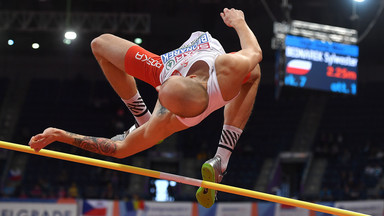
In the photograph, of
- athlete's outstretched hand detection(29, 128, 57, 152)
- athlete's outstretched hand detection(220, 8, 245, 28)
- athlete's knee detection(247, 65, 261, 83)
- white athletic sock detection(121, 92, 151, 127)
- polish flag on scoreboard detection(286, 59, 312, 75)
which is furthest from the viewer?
polish flag on scoreboard detection(286, 59, 312, 75)

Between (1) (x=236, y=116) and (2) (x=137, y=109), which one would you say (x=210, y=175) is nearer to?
(1) (x=236, y=116)

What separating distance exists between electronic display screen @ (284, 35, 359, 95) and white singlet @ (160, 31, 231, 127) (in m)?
7.09

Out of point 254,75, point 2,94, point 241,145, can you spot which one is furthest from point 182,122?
point 2,94

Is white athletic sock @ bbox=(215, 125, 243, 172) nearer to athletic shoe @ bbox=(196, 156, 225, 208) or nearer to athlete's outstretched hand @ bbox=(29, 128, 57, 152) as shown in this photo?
athletic shoe @ bbox=(196, 156, 225, 208)

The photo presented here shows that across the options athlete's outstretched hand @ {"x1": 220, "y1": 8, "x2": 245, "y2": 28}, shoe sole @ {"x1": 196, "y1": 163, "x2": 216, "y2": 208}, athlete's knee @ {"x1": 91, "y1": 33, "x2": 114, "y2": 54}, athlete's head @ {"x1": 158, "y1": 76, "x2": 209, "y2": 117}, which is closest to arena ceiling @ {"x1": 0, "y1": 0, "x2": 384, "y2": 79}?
athlete's knee @ {"x1": 91, "y1": 33, "x2": 114, "y2": 54}

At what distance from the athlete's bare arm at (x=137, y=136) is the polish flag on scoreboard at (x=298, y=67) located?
7459 millimetres

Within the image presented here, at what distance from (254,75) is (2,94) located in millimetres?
16456

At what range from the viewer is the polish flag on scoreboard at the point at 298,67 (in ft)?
36.7

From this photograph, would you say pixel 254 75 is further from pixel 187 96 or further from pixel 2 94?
pixel 2 94

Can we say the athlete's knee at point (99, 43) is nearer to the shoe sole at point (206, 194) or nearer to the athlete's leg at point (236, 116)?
the athlete's leg at point (236, 116)

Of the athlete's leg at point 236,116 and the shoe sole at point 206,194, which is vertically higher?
the athlete's leg at point 236,116

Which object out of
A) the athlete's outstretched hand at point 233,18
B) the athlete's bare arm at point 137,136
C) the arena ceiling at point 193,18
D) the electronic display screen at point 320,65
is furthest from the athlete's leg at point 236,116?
the arena ceiling at point 193,18

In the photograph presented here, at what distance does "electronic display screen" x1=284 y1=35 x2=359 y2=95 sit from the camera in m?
11.2

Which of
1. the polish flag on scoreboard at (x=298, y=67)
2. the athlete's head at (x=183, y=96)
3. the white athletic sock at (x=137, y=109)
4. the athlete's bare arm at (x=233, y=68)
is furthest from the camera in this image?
the polish flag on scoreboard at (x=298, y=67)
